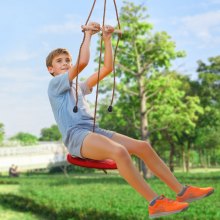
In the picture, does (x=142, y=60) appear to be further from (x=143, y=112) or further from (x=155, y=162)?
(x=155, y=162)

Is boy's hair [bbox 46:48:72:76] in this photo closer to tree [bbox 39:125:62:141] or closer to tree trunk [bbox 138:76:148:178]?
tree trunk [bbox 138:76:148:178]

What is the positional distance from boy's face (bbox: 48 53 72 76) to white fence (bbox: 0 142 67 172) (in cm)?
3315

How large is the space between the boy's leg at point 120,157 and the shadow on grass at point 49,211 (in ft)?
15.6

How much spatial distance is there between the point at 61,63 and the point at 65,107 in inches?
15.3

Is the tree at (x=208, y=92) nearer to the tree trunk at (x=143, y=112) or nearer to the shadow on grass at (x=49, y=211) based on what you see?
the tree trunk at (x=143, y=112)

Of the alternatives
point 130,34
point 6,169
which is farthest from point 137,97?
point 6,169

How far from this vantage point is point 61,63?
384 cm

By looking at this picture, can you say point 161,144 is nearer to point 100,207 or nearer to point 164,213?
point 100,207

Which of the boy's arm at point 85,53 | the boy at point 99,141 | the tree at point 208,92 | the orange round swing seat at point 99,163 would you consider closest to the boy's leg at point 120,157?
the boy at point 99,141

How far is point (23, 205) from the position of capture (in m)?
14.7

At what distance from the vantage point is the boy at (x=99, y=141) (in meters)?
3.31

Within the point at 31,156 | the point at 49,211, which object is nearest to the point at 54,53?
the point at 49,211

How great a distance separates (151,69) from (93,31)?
1867 centimetres

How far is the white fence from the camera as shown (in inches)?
1435
